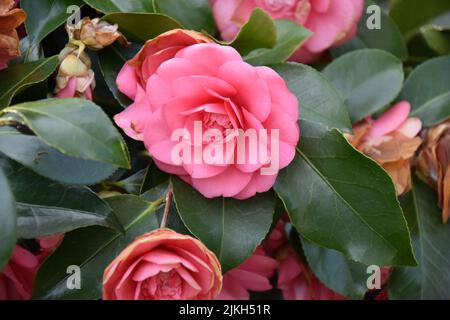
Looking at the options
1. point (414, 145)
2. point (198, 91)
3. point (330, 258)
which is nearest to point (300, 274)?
point (330, 258)

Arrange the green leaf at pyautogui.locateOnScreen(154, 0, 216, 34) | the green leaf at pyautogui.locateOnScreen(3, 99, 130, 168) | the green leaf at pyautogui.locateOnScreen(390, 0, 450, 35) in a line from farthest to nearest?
the green leaf at pyautogui.locateOnScreen(390, 0, 450, 35)
the green leaf at pyautogui.locateOnScreen(154, 0, 216, 34)
the green leaf at pyautogui.locateOnScreen(3, 99, 130, 168)

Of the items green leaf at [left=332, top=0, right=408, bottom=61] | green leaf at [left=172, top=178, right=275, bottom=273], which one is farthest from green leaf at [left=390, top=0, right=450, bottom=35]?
green leaf at [left=172, top=178, right=275, bottom=273]

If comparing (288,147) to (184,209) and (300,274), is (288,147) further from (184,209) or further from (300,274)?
(300,274)

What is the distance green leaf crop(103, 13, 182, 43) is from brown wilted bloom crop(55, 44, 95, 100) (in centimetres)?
5

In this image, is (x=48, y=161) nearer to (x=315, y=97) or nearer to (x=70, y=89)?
(x=70, y=89)

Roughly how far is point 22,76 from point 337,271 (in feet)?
1.32

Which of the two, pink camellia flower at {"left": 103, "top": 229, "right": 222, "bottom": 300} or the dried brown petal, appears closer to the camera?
pink camellia flower at {"left": 103, "top": 229, "right": 222, "bottom": 300}

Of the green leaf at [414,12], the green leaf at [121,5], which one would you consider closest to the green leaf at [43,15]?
the green leaf at [121,5]

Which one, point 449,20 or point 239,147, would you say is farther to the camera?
point 449,20

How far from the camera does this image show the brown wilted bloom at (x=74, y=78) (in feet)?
2.39

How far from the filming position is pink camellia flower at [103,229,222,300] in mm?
636

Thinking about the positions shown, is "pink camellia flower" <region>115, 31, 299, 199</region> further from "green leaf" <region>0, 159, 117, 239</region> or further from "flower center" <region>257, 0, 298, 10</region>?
"flower center" <region>257, 0, 298, 10</region>
